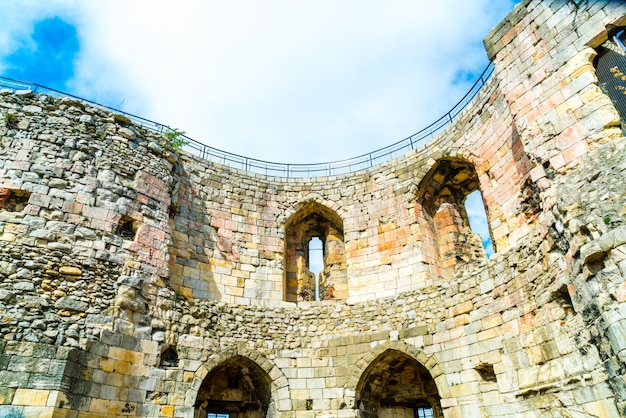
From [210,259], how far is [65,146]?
14.3 feet

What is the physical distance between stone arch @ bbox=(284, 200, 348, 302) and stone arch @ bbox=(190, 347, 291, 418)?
2483mm

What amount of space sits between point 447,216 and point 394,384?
470 centimetres

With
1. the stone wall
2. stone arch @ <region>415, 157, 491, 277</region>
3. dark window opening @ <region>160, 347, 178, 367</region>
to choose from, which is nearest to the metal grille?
the stone wall

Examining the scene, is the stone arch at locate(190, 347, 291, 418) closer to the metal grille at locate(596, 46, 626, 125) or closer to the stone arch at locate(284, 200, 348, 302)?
the stone arch at locate(284, 200, 348, 302)

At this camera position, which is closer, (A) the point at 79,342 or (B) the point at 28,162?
(A) the point at 79,342

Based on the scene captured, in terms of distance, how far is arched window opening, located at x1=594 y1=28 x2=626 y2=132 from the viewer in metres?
7.08

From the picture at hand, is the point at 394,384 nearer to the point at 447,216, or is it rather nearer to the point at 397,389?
the point at 397,389

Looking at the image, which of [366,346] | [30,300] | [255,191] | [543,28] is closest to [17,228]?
[30,300]

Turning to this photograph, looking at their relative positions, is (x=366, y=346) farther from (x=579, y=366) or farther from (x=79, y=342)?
(x=79, y=342)

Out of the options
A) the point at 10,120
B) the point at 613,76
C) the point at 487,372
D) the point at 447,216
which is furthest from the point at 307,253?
the point at 613,76

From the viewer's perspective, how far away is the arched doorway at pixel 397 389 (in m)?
10.6

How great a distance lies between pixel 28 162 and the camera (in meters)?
8.99

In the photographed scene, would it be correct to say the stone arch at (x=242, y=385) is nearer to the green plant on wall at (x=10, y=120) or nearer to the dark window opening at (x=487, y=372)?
the dark window opening at (x=487, y=372)

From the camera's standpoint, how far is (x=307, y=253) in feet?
45.2
